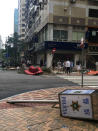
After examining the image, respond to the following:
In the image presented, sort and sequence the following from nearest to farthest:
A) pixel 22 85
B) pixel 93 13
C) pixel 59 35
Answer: pixel 22 85
pixel 59 35
pixel 93 13

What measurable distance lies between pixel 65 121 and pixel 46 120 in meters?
0.44

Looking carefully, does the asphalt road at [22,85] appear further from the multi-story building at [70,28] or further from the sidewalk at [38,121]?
the multi-story building at [70,28]

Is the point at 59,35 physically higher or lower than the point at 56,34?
lower

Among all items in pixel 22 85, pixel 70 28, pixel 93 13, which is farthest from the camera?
pixel 93 13

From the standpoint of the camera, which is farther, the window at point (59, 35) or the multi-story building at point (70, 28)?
the window at point (59, 35)

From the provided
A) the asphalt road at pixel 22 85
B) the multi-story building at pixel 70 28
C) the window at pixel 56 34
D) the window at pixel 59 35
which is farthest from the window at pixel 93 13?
the asphalt road at pixel 22 85

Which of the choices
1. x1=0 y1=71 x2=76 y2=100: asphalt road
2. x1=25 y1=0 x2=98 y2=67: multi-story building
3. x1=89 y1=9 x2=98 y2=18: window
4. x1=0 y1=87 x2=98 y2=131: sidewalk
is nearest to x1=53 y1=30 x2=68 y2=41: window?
x1=25 y1=0 x2=98 y2=67: multi-story building

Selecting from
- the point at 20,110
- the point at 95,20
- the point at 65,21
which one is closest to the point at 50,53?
the point at 65,21

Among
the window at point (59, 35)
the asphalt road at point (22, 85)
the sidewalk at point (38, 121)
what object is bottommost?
the asphalt road at point (22, 85)

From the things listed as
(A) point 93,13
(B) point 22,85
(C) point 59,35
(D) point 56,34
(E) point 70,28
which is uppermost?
(A) point 93,13

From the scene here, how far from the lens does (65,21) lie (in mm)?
32406

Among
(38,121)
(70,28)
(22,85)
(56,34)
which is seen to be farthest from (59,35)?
(38,121)

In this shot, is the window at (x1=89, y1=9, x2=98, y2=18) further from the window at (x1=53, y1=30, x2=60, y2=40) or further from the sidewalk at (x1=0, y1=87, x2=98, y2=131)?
the sidewalk at (x1=0, y1=87, x2=98, y2=131)

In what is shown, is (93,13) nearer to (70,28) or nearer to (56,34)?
(70,28)
